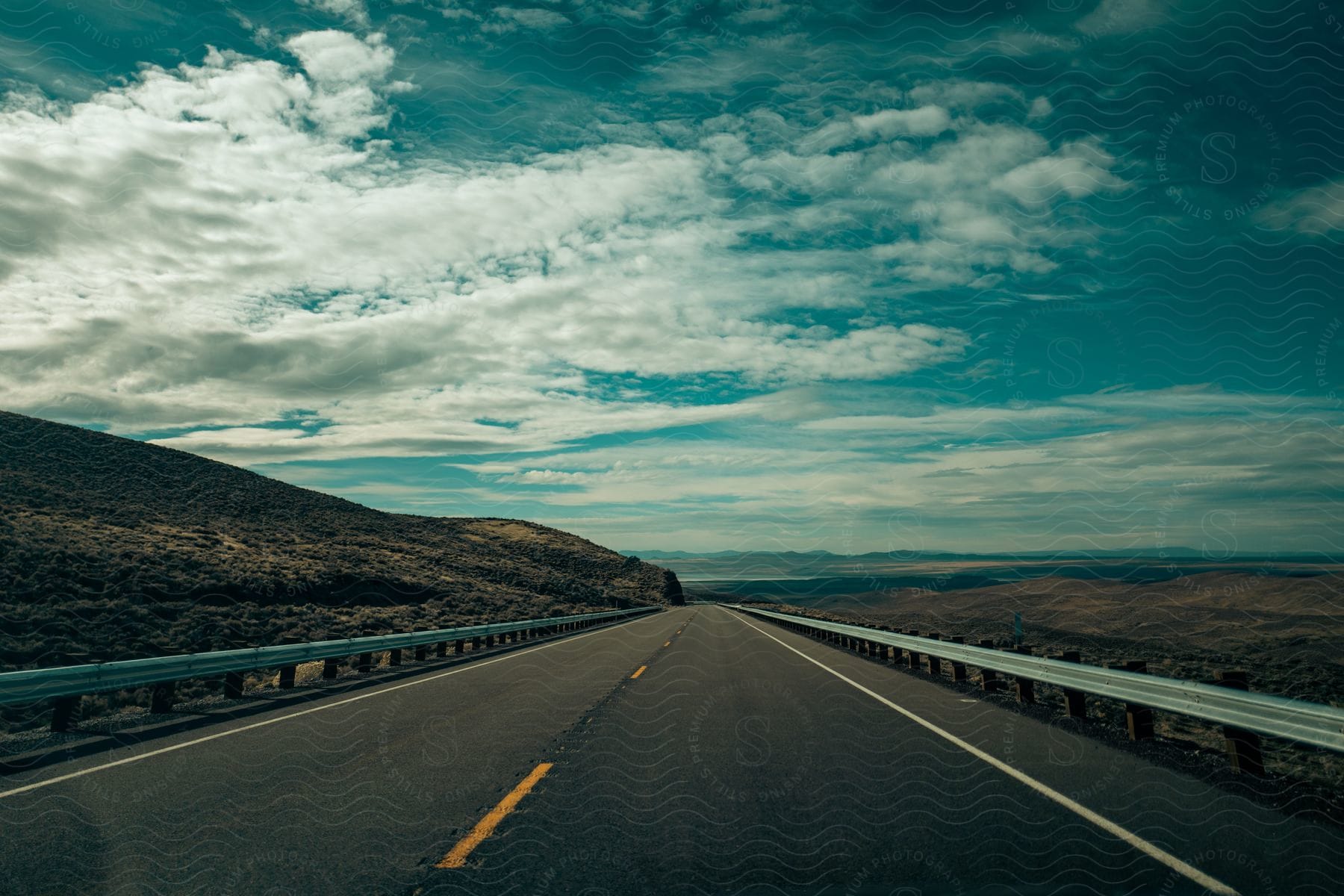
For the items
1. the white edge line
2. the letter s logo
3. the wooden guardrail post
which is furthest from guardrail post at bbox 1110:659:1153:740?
the wooden guardrail post

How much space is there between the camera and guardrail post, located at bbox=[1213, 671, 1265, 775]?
23.2 ft

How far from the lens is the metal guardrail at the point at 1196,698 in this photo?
5.77 m

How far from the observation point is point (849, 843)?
5008 mm

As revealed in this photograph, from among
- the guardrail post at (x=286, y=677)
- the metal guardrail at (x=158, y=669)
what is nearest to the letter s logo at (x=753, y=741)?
the metal guardrail at (x=158, y=669)

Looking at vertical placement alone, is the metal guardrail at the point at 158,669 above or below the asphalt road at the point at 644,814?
above

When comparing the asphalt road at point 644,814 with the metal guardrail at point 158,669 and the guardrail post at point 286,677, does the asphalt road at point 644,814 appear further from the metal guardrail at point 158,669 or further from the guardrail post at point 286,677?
the guardrail post at point 286,677

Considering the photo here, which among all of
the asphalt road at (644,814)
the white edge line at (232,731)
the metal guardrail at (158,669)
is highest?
the metal guardrail at (158,669)

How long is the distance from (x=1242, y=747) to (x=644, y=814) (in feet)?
18.5

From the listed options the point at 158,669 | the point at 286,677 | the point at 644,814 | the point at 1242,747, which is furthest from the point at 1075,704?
the point at 286,677

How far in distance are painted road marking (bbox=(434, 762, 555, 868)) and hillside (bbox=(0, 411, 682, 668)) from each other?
1504 cm

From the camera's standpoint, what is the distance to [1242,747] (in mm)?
7164

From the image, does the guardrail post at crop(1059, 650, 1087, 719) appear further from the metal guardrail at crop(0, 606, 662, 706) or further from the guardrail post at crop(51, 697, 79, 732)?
the guardrail post at crop(51, 697, 79, 732)

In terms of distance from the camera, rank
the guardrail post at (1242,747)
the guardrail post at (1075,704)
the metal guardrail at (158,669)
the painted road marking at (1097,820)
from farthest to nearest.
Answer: the guardrail post at (1075,704)
the metal guardrail at (158,669)
the guardrail post at (1242,747)
the painted road marking at (1097,820)

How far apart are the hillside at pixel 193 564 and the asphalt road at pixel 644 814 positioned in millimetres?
12811
